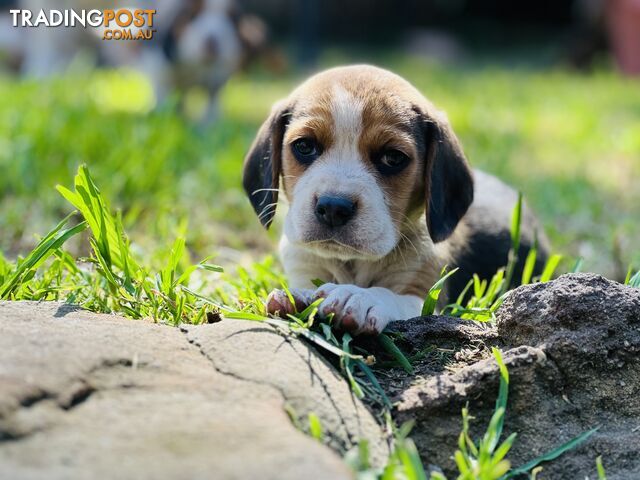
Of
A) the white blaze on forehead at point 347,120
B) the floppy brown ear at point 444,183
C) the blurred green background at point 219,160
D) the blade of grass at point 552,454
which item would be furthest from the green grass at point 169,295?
the blurred green background at point 219,160

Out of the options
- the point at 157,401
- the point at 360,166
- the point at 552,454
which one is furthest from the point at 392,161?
the point at 157,401

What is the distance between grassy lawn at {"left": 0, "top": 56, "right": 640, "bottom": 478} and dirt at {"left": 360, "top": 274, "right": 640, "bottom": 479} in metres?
0.13

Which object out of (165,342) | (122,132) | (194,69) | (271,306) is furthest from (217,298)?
(194,69)

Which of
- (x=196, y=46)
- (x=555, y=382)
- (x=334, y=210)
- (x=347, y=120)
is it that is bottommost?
(x=555, y=382)

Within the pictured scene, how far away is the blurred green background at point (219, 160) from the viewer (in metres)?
5.77

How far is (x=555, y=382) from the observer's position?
317cm

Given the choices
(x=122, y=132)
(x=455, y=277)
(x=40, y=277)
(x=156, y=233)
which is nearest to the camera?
(x=40, y=277)

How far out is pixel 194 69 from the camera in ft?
33.4

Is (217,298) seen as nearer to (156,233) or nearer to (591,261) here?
(156,233)

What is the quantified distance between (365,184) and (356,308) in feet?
2.66

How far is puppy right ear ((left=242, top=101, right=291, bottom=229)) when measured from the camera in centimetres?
447

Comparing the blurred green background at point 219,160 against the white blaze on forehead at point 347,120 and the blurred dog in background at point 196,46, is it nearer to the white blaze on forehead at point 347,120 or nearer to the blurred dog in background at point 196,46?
the blurred dog in background at point 196,46

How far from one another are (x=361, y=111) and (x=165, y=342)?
1594mm

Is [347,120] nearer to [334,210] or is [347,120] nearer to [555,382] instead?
[334,210]
